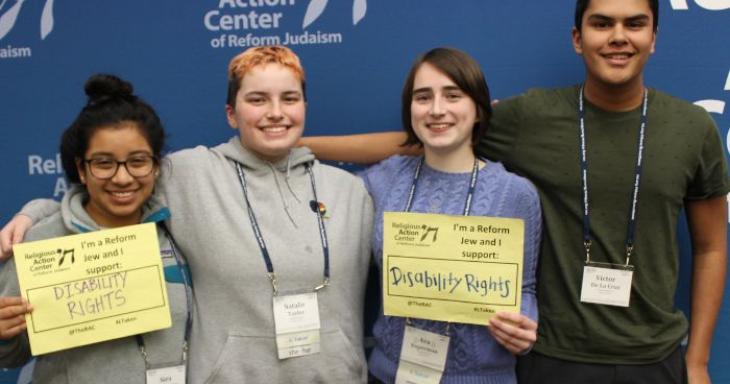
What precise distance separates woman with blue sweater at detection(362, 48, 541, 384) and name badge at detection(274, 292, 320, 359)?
224 mm

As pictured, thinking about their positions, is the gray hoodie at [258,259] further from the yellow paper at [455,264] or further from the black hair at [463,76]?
the black hair at [463,76]

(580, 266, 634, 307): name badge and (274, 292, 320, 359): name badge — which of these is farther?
(580, 266, 634, 307): name badge

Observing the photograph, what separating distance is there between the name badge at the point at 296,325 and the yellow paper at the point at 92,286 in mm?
296

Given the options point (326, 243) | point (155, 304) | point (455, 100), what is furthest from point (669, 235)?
point (155, 304)

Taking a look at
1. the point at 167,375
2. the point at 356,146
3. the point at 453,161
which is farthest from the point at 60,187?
the point at 453,161

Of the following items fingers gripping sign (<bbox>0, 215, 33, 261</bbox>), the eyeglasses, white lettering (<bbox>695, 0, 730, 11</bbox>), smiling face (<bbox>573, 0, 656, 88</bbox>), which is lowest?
fingers gripping sign (<bbox>0, 215, 33, 261</bbox>)

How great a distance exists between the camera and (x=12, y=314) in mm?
1454

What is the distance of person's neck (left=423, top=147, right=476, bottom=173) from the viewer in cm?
171

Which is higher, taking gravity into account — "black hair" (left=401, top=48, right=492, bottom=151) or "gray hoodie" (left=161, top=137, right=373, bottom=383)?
"black hair" (left=401, top=48, right=492, bottom=151)

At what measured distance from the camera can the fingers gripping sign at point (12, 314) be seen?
1449 millimetres

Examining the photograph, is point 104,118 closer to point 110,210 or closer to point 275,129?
point 110,210

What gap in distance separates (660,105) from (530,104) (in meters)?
0.38

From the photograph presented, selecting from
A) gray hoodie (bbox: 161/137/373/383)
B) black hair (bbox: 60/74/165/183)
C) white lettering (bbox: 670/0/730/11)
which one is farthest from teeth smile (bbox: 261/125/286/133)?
white lettering (bbox: 670/0/730/11)

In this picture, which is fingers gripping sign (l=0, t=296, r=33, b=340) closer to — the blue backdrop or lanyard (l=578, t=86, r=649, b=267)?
the blue backdrop
